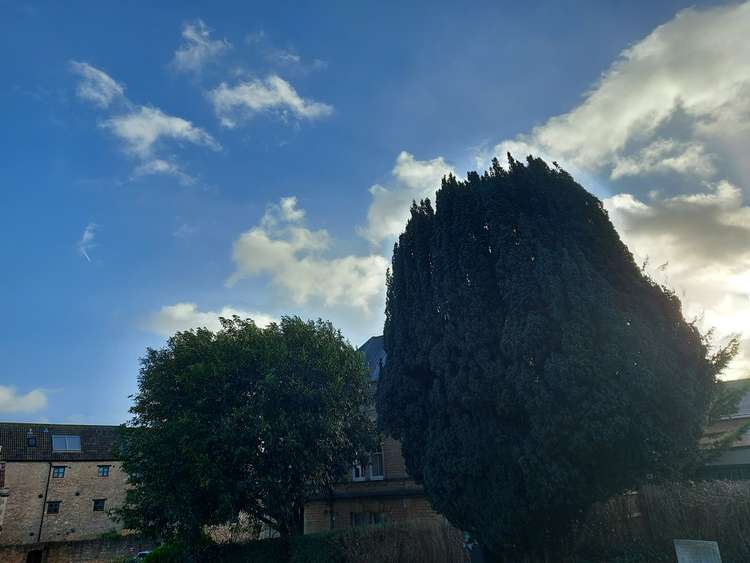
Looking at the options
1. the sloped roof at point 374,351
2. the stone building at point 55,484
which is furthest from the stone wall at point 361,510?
the stone building at point 55,484

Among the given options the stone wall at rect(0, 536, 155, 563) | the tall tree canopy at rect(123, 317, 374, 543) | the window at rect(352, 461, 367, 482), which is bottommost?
the stone wall at rect(0, 536, 155, 563)

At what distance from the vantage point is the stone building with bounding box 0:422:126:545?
35594mm

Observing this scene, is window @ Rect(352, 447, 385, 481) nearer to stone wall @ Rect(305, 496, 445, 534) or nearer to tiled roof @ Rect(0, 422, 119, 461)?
stone wall @ Rect(305, 496, 445, 534)

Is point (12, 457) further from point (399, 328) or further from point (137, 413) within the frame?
point (399, 328)

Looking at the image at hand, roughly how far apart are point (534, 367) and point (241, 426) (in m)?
11.6

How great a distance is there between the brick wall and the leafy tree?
33351mm

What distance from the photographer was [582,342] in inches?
398

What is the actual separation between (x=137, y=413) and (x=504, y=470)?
15936 mm

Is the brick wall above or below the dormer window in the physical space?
below

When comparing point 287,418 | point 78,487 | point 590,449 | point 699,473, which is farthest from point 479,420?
point 78,487

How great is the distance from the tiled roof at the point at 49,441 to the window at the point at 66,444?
288mm

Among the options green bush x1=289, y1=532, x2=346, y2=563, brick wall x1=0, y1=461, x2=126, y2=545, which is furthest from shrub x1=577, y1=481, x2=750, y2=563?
brick wall x1=0, y1=461, x2=126, y2=545

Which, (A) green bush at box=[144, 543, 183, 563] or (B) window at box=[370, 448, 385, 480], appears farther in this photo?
(B) window at box=[370, 448, 385, 480]

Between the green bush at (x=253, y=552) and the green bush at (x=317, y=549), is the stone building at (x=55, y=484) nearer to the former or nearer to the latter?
the green bush at (x=253, y=552)
